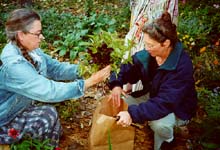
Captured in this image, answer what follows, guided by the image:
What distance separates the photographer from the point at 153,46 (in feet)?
10.7

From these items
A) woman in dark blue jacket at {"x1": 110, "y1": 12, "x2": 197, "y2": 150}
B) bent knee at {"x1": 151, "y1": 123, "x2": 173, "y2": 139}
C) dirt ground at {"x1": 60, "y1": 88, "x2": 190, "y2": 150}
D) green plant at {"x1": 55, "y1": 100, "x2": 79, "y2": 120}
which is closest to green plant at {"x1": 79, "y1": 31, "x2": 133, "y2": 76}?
woman in dark blue jacket at {"x1": 110, "y1": 12, "x2": 197, "y2": 150}

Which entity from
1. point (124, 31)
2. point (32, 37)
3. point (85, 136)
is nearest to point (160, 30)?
point (32, 37)

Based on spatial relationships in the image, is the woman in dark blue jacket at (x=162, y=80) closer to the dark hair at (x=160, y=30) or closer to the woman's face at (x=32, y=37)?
the dark hair at (x=160, y=30)

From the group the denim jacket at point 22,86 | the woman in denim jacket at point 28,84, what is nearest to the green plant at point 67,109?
the woman in denim jacket at point 28,84

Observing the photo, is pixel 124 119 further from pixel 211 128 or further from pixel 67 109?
pixel 67 109

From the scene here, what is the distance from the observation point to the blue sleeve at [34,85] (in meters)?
3.11

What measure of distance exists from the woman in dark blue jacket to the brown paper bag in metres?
0.09

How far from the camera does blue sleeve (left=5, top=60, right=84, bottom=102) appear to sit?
10.2 ft

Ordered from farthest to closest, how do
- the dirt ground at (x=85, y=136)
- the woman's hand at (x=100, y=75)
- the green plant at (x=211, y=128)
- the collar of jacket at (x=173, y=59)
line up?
the dirt ground at (x=85, y=136) < the green plant at (x=211, y=128) < the collar of jacket at (x=173, y=59) < the woman's hand at (x=100, y=75)

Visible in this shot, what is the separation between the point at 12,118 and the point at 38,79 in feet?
1.85

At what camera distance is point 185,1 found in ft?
23.9

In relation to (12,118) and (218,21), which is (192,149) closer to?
(12,118)

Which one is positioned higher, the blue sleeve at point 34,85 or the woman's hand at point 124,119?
the blue sleeve at point 34,85

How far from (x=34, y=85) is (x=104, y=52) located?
60 cm
